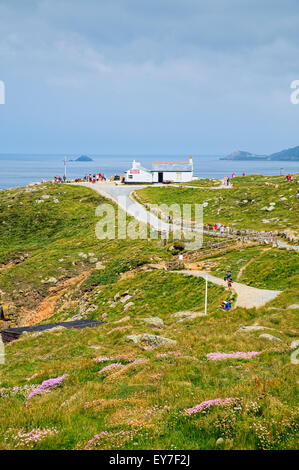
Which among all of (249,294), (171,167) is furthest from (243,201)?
(249,294)

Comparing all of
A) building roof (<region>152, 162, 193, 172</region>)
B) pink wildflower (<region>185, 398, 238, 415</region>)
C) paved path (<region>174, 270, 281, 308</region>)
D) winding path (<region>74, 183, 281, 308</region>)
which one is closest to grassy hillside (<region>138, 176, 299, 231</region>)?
winding path (<region>74, 183, 281, 308</region>)

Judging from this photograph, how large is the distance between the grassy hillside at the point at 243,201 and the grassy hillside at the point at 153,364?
1486 centimetres

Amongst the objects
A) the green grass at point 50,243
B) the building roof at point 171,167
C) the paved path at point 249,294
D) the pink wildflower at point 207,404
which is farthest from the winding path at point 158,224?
the pink wildflower at point 207,404

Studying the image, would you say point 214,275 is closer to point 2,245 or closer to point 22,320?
point 22,320

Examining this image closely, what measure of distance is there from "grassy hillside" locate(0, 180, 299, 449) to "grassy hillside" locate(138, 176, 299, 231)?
14.9m

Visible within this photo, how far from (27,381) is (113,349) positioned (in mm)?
5313

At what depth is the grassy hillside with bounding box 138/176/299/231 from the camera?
186ft

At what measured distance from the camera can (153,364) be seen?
16.0m

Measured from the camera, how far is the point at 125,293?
3791 cm

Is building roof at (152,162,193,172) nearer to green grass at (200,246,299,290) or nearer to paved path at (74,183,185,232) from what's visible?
paved path at (74,183,185,232)

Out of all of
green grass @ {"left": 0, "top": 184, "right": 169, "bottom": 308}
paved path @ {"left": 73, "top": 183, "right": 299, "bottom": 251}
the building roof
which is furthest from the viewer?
the building roof

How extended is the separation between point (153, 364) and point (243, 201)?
5684 cm
